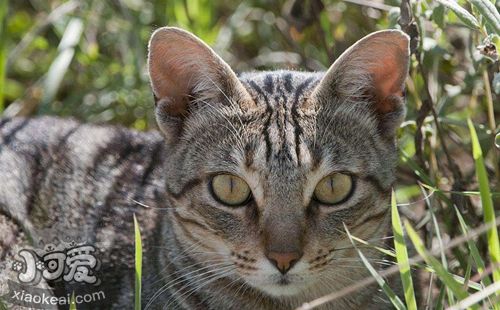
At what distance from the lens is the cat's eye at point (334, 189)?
2637 mm

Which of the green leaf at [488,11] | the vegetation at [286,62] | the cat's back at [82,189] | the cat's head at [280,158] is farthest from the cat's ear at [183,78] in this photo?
the green leaf at [488,11]

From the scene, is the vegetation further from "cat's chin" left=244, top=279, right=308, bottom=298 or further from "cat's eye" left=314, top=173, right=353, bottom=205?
"cat's chin" left=244, top=279, right=308, bottom=298

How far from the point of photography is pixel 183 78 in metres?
2.90

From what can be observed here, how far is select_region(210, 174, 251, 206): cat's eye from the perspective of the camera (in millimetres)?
2652

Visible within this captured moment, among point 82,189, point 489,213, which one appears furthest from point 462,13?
point 82,189

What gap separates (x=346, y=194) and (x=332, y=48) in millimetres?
1378

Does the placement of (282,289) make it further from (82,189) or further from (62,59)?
(62,59)

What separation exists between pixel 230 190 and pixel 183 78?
1.55 ft

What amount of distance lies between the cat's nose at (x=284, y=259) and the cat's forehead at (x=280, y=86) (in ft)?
1.87

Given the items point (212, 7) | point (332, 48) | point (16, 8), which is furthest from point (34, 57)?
point (332, 48)

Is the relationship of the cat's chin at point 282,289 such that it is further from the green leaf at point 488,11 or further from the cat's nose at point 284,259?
the green leaf at point 488,11

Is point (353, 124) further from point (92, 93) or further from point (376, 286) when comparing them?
point (92, 93)
